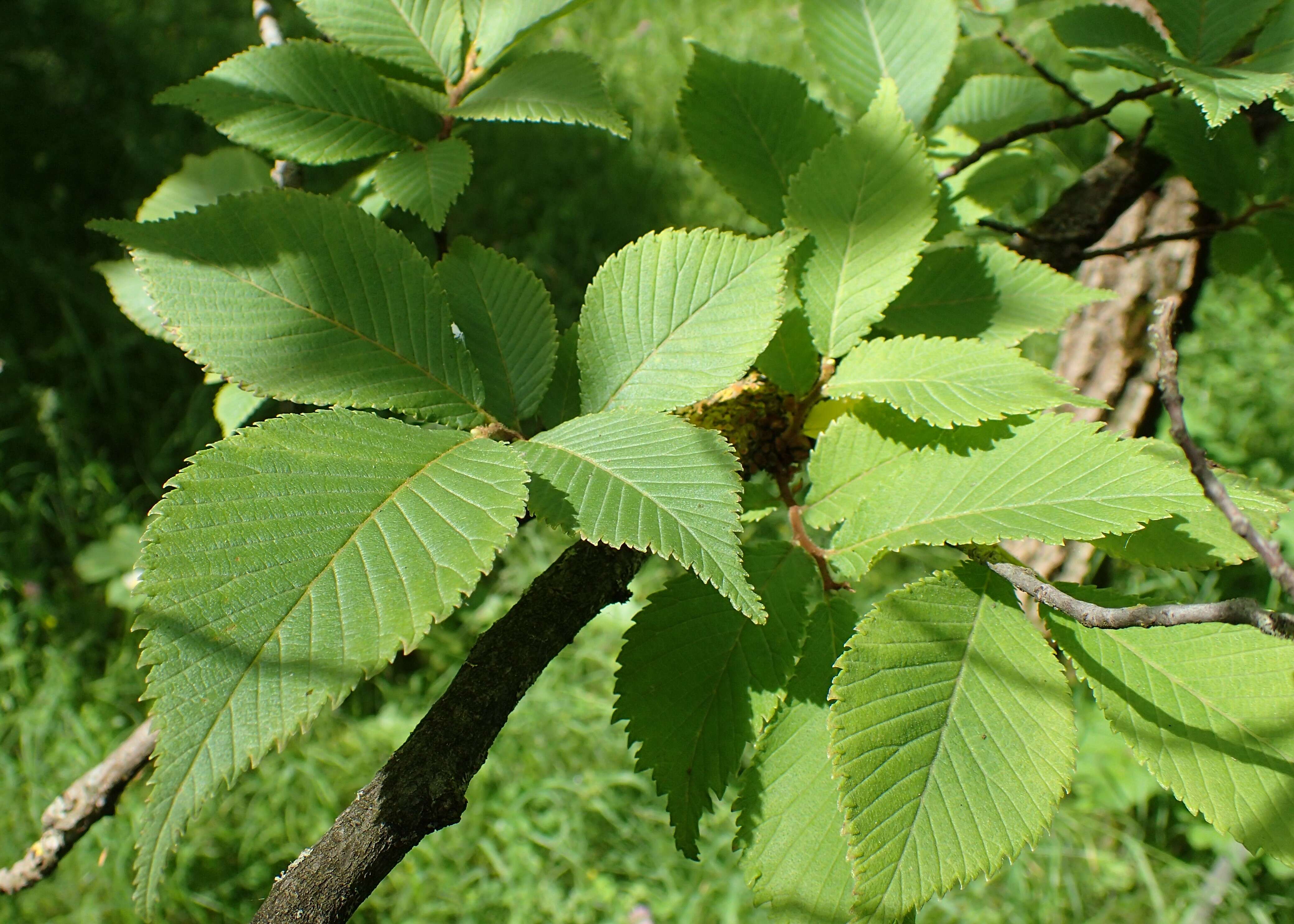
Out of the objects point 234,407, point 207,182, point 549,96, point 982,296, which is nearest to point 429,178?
point 549,96

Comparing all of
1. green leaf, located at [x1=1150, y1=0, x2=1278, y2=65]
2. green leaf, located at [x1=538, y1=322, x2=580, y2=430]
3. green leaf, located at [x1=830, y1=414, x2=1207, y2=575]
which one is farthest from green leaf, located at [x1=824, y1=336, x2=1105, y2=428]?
green leaf, located at [x1=1150, y1=0, x2=1278, y2=65]

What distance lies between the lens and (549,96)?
0.93 metres

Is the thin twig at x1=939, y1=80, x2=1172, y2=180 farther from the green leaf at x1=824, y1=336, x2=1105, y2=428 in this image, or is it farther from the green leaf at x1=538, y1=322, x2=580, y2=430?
the green leaf at x1=538, y1=322, x2=580, y2=430

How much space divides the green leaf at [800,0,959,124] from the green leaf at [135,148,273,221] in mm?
759

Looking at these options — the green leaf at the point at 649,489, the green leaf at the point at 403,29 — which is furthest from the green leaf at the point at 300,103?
the green leaf at the point at 649,489

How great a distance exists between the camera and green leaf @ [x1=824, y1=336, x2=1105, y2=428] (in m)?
0.74

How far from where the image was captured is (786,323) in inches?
35.1

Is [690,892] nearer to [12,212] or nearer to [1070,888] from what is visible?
[1070,888]

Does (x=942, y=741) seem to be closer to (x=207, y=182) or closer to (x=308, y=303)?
(x=308, y=303)

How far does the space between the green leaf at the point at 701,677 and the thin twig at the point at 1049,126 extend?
0.62 metres

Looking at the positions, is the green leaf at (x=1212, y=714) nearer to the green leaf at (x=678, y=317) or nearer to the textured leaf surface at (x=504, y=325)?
the green leaf at (x=678, y=317)

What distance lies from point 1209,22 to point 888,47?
347mm

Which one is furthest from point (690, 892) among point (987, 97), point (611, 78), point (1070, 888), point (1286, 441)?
point (611, 78)

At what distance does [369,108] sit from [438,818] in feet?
2.41
